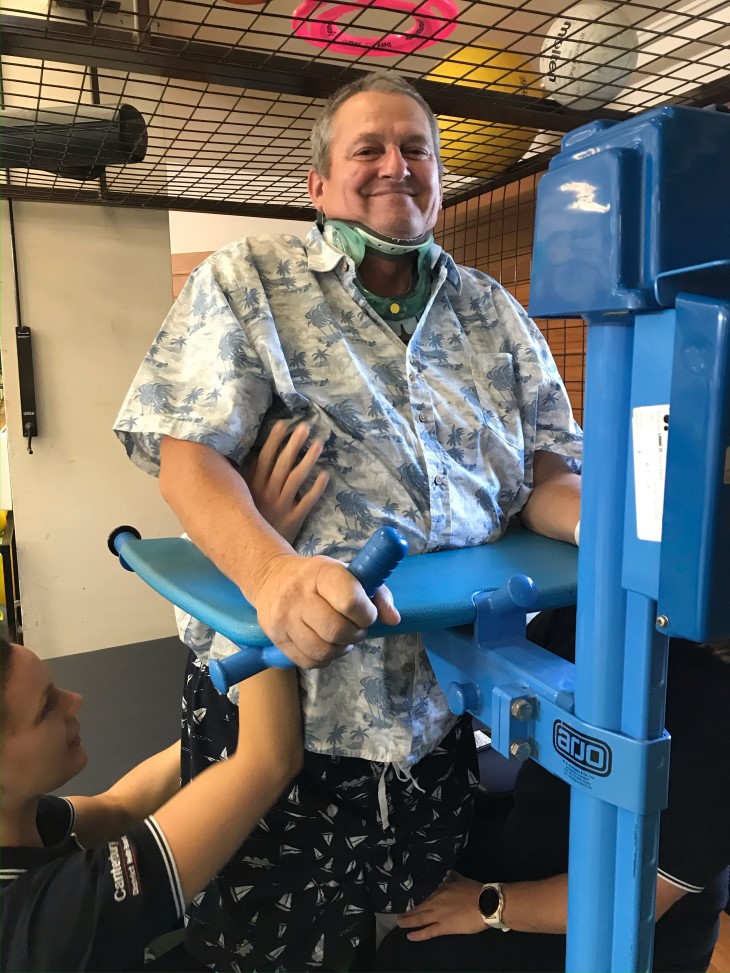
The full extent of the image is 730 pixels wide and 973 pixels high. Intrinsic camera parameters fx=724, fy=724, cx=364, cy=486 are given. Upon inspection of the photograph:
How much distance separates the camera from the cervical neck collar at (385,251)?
738 mm

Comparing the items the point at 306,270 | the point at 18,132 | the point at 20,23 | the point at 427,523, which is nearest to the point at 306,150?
the point at 18,132

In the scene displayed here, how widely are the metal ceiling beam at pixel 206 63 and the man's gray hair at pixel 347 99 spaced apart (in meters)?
0.25

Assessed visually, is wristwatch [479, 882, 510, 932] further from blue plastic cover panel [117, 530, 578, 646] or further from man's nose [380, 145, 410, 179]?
man's nose [380, 145, 410, 179]

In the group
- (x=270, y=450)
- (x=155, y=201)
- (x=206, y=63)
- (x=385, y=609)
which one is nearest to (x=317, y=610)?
(x=385, y=609)

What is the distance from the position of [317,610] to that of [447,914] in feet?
1.81

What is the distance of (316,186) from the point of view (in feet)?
2.69

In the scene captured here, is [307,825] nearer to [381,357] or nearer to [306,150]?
[381,357]

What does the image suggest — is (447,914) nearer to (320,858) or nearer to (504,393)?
(320,858)

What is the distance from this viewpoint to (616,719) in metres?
0.41

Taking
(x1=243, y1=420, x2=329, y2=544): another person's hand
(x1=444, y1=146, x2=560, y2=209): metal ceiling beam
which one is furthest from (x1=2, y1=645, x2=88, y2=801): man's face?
(x1=444, y1=146, x2=560, y2=209): metal ceiling beam

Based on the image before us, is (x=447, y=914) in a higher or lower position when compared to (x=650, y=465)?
lower

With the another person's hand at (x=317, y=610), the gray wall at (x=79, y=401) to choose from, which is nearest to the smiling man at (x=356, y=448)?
the another person's hand at (x=317, y=610)

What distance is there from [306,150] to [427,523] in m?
1.07

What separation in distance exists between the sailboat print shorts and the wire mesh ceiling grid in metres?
0.79
